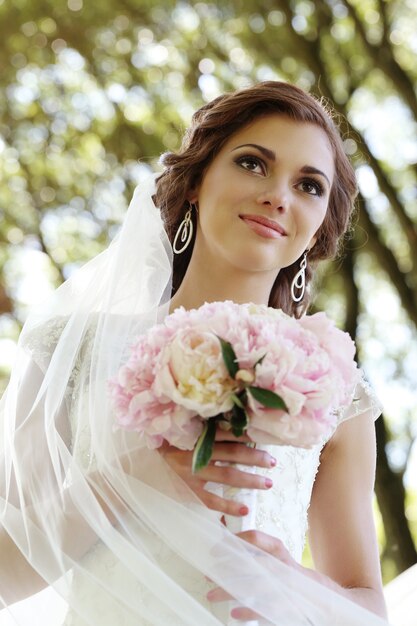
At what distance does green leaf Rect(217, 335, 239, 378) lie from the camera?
1.56m

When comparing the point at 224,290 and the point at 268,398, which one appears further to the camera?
the point at 224,290

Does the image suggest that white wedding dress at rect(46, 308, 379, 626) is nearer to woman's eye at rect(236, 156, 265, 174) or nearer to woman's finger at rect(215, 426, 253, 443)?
woman's finger at rect(215, 426, 253, 443)

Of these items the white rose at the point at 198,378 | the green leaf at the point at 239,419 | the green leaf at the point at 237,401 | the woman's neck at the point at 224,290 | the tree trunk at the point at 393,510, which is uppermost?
the woman's neck at the point at 224,290

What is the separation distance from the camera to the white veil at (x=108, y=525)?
5.91ft

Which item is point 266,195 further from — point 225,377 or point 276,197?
point 225,377

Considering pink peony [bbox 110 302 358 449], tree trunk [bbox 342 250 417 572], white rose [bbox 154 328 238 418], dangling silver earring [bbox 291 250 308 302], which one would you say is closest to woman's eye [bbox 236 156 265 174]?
dangling silver earring [bbox 291 250 308 302]

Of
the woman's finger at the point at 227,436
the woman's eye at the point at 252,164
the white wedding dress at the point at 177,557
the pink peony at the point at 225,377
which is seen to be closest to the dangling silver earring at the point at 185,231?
the woman's eye at the point at 252,164

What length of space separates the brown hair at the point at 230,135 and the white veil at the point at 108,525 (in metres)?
0.49

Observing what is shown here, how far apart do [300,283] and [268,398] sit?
1.17 m

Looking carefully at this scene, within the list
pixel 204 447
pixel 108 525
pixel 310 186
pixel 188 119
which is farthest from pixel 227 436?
pixel 188 119

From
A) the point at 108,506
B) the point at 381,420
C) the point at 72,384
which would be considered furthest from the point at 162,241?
the point at 381,420

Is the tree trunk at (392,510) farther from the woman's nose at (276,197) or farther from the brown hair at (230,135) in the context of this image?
the woman's nose at (276,197)

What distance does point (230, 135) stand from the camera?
8.14 feet

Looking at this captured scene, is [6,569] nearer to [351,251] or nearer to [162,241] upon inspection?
[162,241]
